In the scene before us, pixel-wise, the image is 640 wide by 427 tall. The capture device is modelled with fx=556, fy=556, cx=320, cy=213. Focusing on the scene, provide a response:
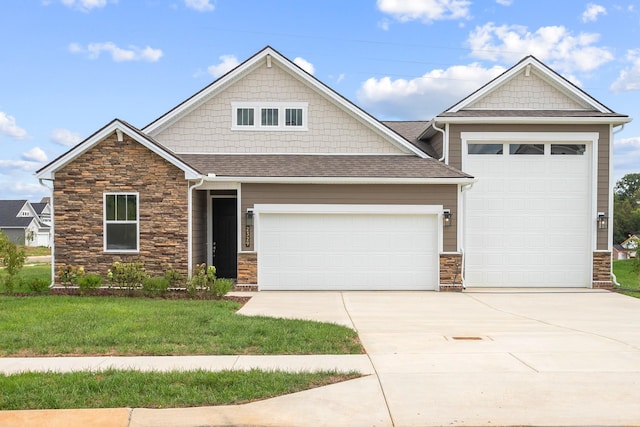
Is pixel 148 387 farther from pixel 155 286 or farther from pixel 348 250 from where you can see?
pixel 348 250

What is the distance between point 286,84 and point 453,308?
8.40 metres

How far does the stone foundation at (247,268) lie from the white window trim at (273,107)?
13.0 feet

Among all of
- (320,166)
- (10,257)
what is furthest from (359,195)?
(10,257)

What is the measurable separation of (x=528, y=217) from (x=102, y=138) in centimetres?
1217

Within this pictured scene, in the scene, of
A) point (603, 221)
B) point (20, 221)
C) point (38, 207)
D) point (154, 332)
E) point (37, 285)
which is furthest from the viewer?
point (38, 207)

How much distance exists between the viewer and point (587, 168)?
1655 centimetres

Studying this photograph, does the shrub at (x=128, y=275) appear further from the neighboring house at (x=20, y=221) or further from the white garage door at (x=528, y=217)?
the neighboring house at (x=20, y=221)

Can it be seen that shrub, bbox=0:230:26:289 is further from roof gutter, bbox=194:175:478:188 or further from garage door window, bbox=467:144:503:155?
garage door window, bbox=467:144:503:155

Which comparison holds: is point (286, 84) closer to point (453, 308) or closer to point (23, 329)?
point (453, 308)

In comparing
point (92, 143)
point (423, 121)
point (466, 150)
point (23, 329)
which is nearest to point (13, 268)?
Result: point (92, 143)

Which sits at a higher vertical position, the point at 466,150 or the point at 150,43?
the point at 150,43

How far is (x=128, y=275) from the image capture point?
1378 cm

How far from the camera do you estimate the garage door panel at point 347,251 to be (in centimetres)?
1552

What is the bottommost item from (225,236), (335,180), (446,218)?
(225,236)
